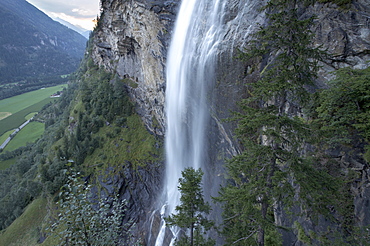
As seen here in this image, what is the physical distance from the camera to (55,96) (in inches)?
4235

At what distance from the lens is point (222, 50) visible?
48.0ft

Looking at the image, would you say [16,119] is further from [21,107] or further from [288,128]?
[288,128]

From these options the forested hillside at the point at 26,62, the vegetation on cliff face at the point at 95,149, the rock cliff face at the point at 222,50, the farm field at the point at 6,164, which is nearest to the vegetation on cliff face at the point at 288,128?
the rock cliff face at the point at 222,50

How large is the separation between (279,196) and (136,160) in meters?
26.4

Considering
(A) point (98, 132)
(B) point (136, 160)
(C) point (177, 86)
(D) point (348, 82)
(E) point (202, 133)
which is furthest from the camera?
(A) point (98, 132)

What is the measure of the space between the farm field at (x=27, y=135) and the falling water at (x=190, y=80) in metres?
61.4

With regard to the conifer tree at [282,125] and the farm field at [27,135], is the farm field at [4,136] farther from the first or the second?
the conifer tree at [282,125]

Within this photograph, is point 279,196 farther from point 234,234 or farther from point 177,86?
point 177,86

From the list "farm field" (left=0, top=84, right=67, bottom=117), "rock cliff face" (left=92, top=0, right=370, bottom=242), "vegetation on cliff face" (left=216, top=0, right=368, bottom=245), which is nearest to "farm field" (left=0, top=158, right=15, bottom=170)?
"rock cliff face" (left=92, top=0, right=370, bottom=242)

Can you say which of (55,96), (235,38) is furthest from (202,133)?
(55,96)

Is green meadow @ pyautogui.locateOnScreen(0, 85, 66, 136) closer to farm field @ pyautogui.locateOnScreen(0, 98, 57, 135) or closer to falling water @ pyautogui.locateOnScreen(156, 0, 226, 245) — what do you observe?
farm field @ pyautogui.locateOnScreen(0, 98, 57, 135)

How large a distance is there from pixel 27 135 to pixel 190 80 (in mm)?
74087

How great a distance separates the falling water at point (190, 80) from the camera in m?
16.3

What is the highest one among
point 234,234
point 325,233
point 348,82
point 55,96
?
point 348,82
